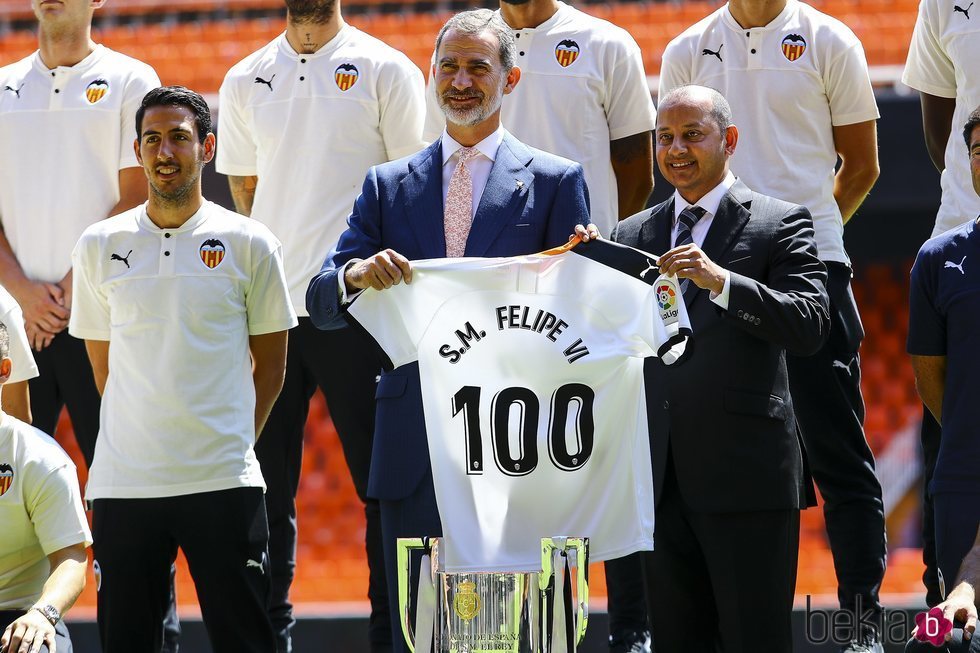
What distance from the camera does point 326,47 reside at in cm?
470

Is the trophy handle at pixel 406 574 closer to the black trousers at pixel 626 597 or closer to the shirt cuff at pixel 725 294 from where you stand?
the shirt cuff at pixel 725 294

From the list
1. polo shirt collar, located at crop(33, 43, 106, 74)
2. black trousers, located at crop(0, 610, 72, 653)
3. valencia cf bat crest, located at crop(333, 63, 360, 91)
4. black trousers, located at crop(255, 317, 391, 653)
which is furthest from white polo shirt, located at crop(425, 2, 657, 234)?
black trousers, located at crop(0, 610, 72, 653)

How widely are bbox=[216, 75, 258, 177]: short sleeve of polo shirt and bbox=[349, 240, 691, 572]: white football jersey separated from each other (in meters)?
1.63

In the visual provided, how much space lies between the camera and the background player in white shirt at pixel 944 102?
4168mm

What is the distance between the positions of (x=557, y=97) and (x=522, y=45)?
203 millimetres

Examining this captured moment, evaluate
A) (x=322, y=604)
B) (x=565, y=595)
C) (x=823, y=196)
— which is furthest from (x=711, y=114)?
(x=322, y=604)

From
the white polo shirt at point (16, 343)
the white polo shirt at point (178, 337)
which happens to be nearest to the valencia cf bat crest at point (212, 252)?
the white polo shirt at point (178, 337)

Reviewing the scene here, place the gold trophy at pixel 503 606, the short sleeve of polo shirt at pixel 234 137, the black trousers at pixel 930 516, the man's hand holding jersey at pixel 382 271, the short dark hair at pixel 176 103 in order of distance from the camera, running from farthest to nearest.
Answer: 1. the short sleeve of polo shirt at pixel 234 137
2. the black trousers at pixel 930 516
3. the short dark hair at pixel 176 103
4. the man's hand holding jersey at pixel 382 271
5. the gold trophy at pixel 503 606

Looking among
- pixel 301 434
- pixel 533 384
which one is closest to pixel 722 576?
pixel 533 384

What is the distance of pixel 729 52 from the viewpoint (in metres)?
4.43

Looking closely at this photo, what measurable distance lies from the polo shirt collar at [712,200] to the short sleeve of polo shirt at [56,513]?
167 centimetres

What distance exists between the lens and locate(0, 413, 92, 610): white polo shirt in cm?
360

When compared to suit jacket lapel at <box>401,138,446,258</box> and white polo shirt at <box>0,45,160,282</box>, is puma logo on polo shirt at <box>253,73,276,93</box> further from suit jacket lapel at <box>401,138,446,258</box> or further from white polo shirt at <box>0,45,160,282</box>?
suit jacket lapel at <box>401,138,446,258</box>

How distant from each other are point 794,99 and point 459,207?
1.36 metres
